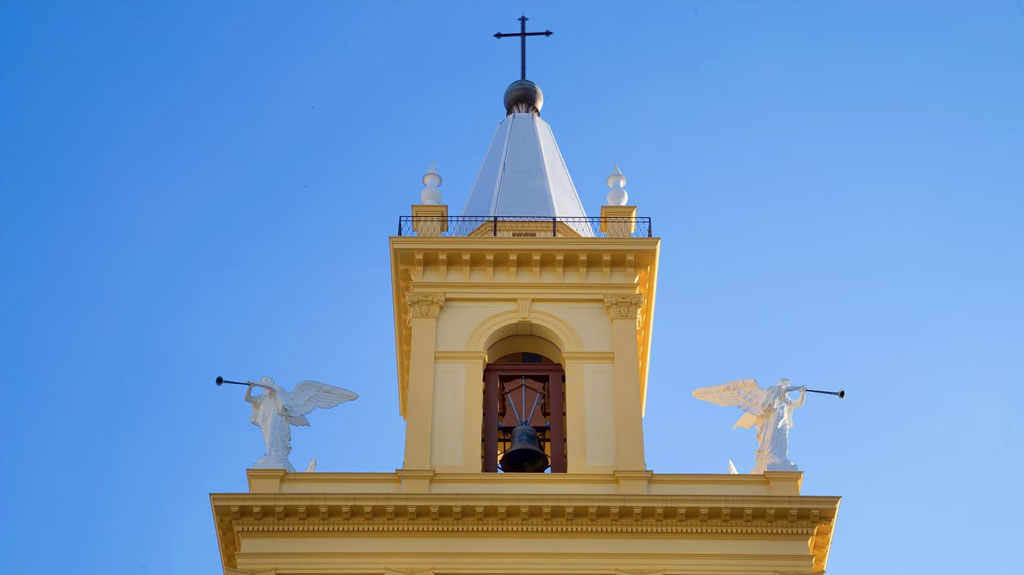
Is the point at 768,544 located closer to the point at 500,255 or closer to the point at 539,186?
the point at 500,255

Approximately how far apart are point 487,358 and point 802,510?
276 inches

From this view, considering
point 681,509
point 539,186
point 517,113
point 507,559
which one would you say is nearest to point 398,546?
point 507,559

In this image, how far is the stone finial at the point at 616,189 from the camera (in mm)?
31656

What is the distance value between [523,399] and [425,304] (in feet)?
8.43

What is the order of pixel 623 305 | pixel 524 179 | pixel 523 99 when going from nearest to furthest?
pixel 623 305
pixel 524 179
pixel 523 99

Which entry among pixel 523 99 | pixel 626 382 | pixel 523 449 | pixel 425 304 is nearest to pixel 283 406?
pixel 425 304

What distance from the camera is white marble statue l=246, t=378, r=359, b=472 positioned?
2731cm

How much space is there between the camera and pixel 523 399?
95.9 feet

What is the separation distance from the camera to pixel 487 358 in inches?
1166

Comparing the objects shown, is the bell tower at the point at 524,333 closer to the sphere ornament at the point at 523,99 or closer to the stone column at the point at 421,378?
the stone column at the point at 421,378

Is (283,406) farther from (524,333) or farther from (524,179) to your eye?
(524,179)

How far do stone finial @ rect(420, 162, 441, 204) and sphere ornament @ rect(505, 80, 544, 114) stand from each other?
5442 mm

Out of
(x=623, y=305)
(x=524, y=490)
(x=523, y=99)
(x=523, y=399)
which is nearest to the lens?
(x=524, y=490)

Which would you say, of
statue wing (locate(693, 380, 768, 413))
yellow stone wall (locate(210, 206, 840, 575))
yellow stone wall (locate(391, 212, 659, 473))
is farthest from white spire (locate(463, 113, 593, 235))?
statue wing (locate(693, 380, 768, 413))
